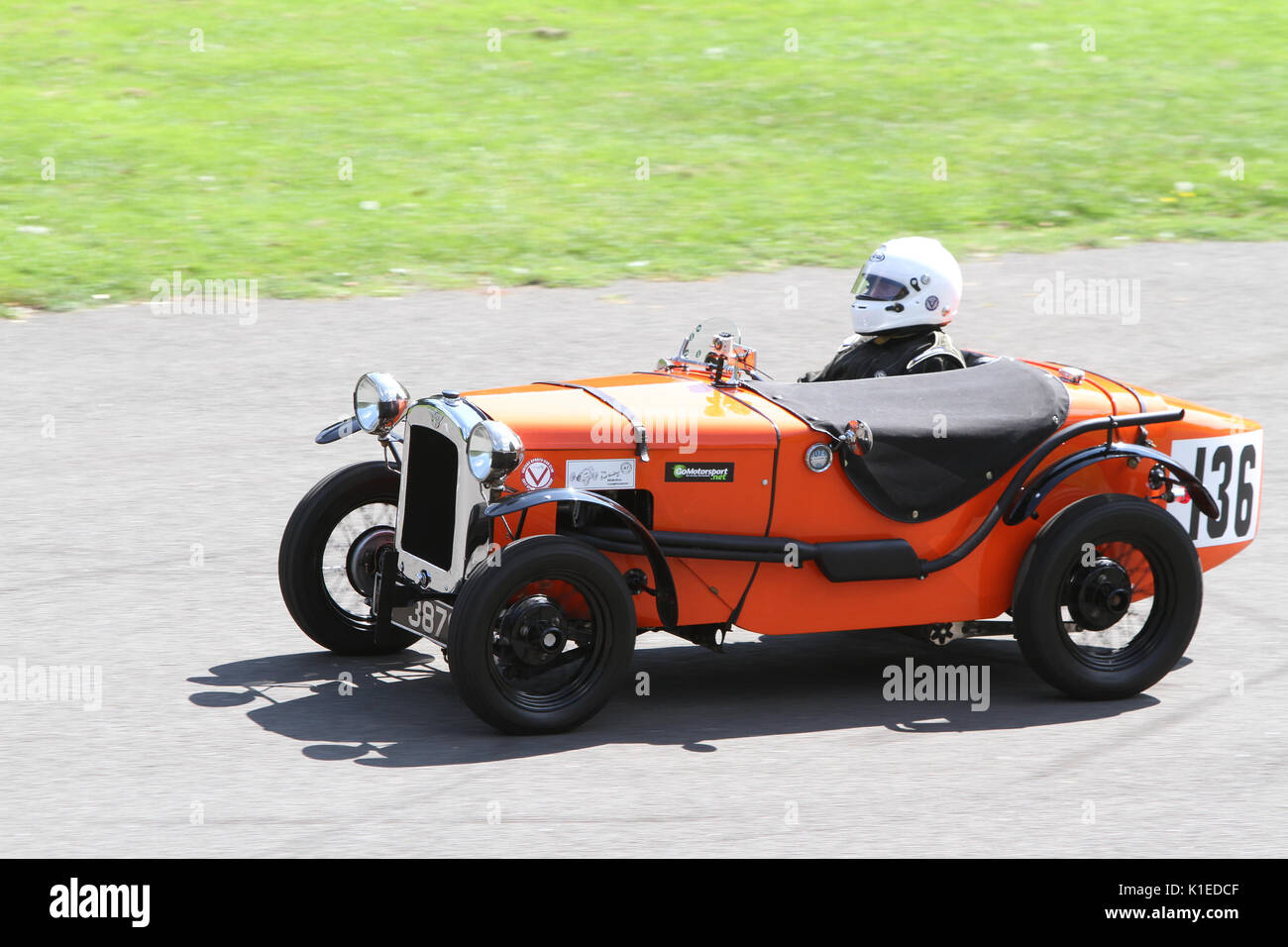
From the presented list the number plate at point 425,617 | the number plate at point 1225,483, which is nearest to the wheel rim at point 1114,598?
the number plate at point 1225,483

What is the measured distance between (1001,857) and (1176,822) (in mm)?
634

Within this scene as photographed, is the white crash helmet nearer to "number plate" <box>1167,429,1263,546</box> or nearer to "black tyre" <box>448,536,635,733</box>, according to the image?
"number plate" <box>1167,429,1263,546</box>

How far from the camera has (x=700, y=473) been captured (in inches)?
246

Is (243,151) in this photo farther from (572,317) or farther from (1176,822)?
(1176,822)

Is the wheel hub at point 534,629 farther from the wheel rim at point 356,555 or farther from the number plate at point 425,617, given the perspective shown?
the wheel rim at point 356,555

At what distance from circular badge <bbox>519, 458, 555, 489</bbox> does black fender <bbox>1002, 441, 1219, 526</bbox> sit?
5.67ft

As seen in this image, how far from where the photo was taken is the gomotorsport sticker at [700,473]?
245 inches

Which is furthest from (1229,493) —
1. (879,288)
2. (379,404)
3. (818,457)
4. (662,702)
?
(379,404)

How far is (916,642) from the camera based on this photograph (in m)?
7.43

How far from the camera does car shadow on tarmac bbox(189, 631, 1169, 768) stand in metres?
6.02

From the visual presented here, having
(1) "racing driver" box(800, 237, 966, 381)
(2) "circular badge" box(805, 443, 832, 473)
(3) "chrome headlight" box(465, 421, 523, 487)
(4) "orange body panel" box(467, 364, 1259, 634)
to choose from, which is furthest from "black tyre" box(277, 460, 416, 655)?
(1) "racing driver" box(800, 237, 966, 381)

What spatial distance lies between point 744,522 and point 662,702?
0.74m

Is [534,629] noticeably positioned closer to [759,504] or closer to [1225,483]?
[759,504]

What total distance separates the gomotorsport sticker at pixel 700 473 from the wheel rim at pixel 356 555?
1219 millimetres
